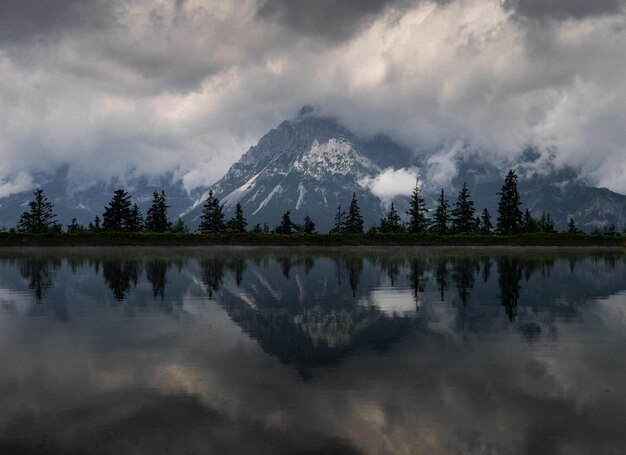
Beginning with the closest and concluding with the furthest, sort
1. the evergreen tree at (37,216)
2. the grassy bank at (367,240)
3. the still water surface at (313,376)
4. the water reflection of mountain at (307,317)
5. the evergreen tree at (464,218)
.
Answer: the still water surface at (313,376), the water reflection of mountain at (307,317), the grassy bank at (367,240), the evergreen tree at (37,216), the evergreen tree at (464,218)

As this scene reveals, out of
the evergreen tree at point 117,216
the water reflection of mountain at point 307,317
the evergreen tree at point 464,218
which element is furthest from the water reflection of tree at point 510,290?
the evergreen tree at point 117,216

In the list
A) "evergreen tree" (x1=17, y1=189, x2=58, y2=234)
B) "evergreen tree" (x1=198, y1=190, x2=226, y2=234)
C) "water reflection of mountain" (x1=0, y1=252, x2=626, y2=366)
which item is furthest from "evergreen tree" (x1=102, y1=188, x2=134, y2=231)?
"water reflection of mountain" (x1=0, y1=252, x2=626, y2=366)

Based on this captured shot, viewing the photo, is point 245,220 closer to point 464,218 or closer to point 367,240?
point 367,240

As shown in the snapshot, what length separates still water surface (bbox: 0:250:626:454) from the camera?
10906 millimetres

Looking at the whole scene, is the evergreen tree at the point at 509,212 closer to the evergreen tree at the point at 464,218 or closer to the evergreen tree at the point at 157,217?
the evergreen tree at the point at 464,218

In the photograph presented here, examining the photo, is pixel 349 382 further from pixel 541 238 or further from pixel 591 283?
pixel 541 238

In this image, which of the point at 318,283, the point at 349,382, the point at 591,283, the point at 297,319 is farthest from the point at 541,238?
the point at 349,382

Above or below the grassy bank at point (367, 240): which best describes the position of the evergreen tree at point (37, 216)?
above

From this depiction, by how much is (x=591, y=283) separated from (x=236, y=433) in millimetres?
37676

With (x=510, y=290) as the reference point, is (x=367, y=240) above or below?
above

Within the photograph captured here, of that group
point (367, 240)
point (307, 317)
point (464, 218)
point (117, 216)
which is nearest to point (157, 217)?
point (117, 216)

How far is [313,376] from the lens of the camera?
15008mm

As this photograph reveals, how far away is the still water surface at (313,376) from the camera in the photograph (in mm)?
10906

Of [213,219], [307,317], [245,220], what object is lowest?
[307,317]
